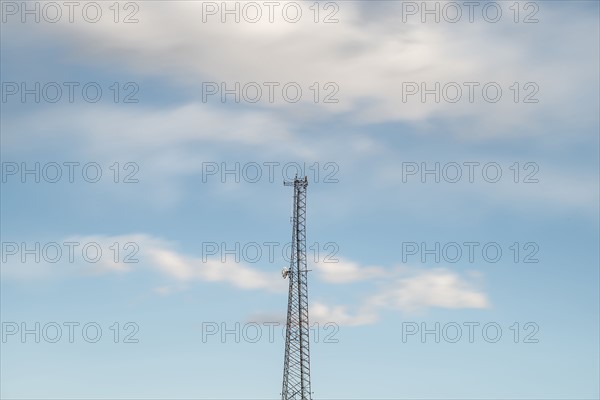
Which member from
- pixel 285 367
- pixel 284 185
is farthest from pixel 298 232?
pixel 285 367

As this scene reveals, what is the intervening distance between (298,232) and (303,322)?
11755 millimetres

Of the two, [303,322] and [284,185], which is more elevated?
[284,185]

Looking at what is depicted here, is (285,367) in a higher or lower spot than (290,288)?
lower

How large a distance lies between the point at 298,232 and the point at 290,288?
7407 millimetres

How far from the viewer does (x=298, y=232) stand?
115 meters

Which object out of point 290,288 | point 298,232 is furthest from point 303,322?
point 298,232

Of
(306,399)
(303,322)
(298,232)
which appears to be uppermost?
(298,232)

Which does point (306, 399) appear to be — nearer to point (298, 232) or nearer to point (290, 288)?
point (290, 288)

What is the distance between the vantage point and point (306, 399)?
11350 centimetres

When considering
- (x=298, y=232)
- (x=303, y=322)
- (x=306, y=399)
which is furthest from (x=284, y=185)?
(x=306, y=399)

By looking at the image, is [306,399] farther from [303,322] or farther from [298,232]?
[298,232]

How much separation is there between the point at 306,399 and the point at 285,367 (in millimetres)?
4951

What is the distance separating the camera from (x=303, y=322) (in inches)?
4503

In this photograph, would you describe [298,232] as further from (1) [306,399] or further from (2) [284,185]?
(1) [306,399]
